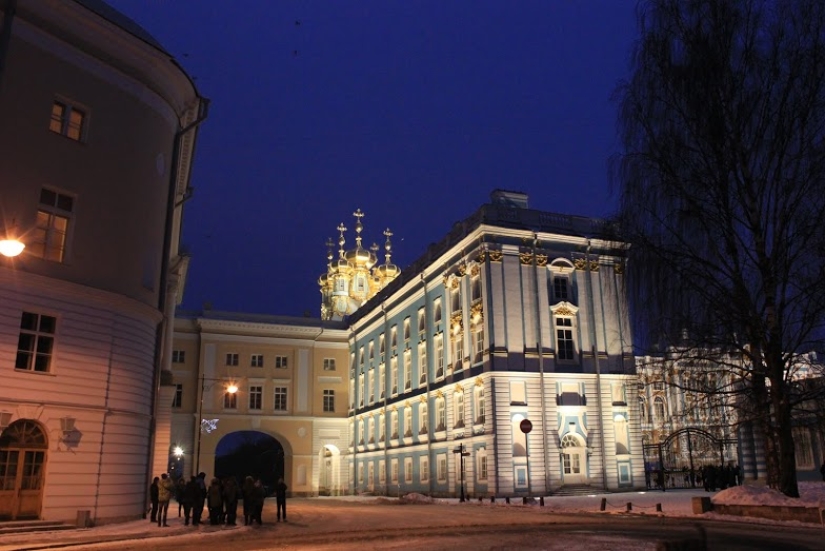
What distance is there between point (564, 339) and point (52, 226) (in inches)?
1108

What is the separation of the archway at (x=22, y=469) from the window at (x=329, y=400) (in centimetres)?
4649

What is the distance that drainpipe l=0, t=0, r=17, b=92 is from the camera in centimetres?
2005

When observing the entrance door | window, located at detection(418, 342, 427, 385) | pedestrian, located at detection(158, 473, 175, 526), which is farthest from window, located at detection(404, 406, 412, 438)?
pedestrian, located at detection(158, 473, 175, 526)

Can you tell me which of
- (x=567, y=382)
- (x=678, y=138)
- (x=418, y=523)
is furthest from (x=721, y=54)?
(x=567, y=382)

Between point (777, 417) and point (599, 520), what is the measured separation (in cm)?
541

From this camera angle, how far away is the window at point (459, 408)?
1701 inches

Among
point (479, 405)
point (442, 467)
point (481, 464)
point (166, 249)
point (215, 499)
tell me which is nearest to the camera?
point (215, 499)

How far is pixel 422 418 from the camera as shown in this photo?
163ft

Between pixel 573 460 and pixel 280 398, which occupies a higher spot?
pixel 280 398

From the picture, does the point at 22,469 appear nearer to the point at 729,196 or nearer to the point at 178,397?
the point at 729,196

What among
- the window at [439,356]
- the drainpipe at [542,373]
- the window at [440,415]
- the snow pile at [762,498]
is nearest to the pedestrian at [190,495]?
the snow pile at [762,498]

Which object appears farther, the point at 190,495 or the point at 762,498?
the point at 190,495

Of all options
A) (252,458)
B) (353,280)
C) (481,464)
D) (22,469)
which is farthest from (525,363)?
(252,458)

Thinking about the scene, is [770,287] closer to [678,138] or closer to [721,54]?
[678,138]
